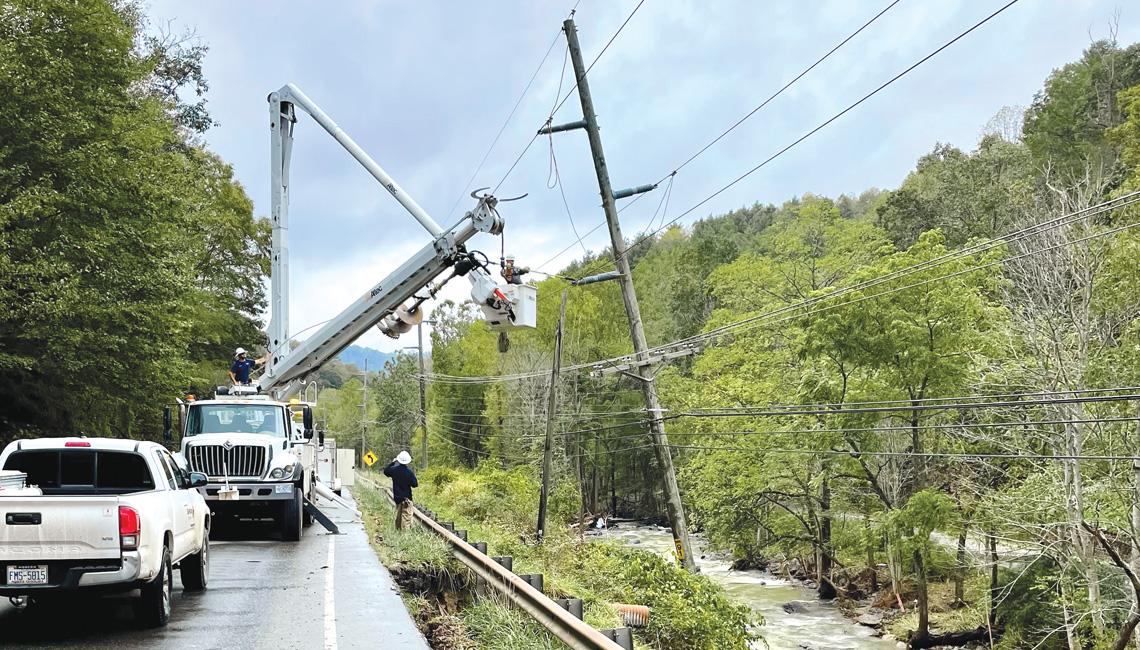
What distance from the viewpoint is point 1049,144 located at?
60.9 m

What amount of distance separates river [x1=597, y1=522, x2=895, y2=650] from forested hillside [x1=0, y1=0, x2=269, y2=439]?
14.5m

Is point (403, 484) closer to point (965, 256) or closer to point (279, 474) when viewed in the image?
point (279, 474)

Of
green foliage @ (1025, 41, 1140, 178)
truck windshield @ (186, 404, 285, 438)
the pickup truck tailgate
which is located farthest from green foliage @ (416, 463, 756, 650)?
green foliage @ (1025, 41, 1140, 178)

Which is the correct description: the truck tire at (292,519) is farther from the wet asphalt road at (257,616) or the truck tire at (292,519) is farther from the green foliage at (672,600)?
the green foliage at (672,600)

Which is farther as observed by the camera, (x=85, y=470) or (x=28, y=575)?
(x=85, y=470)

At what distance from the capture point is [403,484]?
65.5 feet

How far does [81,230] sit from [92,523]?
16.9 meters

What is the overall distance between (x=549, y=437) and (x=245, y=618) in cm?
2400

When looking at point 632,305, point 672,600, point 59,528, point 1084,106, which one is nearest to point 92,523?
point 59,528

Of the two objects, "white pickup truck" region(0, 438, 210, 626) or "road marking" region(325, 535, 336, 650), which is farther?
"road marking" region(325, 535, 336, 650)

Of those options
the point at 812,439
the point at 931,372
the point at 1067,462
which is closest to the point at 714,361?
the point at 812,439

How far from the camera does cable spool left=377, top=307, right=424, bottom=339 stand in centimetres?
1959

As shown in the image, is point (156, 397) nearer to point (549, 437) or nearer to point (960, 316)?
point (549, 437)

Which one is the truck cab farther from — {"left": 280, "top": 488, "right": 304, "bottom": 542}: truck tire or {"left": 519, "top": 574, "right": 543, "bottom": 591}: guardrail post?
{"left": 519, "top": 574, "right": 543, "bottom": 591}: guardrail post
